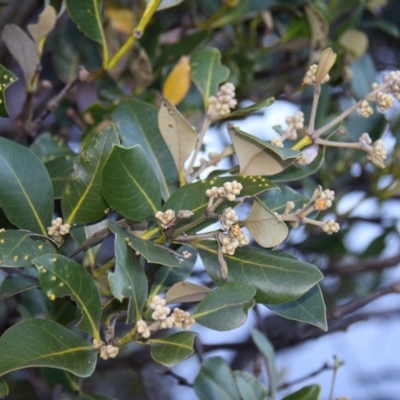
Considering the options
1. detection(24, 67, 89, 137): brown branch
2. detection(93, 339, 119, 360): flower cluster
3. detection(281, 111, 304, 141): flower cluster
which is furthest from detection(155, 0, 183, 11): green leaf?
detection(93, 339, 119, 360): flower cluster

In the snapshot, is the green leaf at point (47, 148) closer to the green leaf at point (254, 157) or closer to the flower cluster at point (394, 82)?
the green leaf at point (254, 157)

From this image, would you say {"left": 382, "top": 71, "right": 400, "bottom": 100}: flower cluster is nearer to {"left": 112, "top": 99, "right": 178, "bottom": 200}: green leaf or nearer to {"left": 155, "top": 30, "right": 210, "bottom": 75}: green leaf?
{"left": 112, "top": 99, "right": 178, "bottom": 200}: green leaf

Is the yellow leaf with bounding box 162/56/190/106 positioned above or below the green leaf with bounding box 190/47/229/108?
below

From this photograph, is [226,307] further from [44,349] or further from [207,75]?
[207,75]

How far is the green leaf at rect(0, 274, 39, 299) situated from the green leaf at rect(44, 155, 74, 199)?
119mm

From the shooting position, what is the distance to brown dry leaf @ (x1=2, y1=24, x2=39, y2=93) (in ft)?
2.81

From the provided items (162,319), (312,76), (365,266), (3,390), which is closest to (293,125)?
(312,76)

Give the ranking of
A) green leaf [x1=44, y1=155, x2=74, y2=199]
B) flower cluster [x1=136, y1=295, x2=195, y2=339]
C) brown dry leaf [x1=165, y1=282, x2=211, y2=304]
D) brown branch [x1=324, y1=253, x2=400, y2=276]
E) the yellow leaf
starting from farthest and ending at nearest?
1. brown branch [x1=324, y1=253, x2=400, y2=276]
2. the yellow leaf
3. green leaf [x1=44, y1=155, x2=74, y2=199]
4. brown dry leaf [x1=165, y1=282, x2=211, y2=304]
5. flower cluster [x1=136, y1=295, x2=195, y2=339]

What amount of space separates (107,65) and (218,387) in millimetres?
434

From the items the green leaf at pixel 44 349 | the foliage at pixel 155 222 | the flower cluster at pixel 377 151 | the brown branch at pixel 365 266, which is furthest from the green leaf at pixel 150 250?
the brown branch at pixel 365 266

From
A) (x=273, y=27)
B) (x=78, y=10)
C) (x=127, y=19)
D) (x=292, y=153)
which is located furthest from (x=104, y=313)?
(x=273, y=27)

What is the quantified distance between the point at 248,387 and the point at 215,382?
4 centimetres

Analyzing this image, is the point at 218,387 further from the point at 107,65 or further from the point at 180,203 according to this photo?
the point at 107,65

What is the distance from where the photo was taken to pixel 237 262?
67 cm
